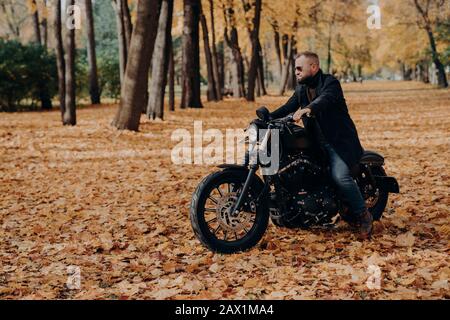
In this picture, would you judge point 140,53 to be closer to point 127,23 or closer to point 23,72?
point 127,23

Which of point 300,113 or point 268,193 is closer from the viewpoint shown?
point 300,113

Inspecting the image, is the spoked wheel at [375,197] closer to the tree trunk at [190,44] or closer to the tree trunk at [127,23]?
the tree trunk at [127,23]

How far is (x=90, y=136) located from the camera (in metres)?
13.7

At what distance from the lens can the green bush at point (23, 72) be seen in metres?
23.1

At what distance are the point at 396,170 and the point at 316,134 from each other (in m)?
A: 4.53

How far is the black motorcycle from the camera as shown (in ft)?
16.8

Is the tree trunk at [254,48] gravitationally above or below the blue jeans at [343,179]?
above

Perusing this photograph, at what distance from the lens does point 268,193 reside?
5328 millimetres

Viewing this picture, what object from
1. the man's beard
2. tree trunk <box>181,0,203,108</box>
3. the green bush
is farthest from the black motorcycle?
the green bush

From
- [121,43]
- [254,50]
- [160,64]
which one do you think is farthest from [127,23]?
[254,50]

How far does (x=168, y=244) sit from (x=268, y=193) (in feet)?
3.81

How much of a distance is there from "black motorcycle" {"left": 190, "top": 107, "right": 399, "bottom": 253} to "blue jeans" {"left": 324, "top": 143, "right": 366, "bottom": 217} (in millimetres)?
119

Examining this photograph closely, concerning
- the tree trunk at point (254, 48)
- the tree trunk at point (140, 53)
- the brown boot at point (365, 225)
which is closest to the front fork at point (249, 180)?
the brown boot at point (365, 225)

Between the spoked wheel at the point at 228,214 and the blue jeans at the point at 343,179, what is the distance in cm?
72
